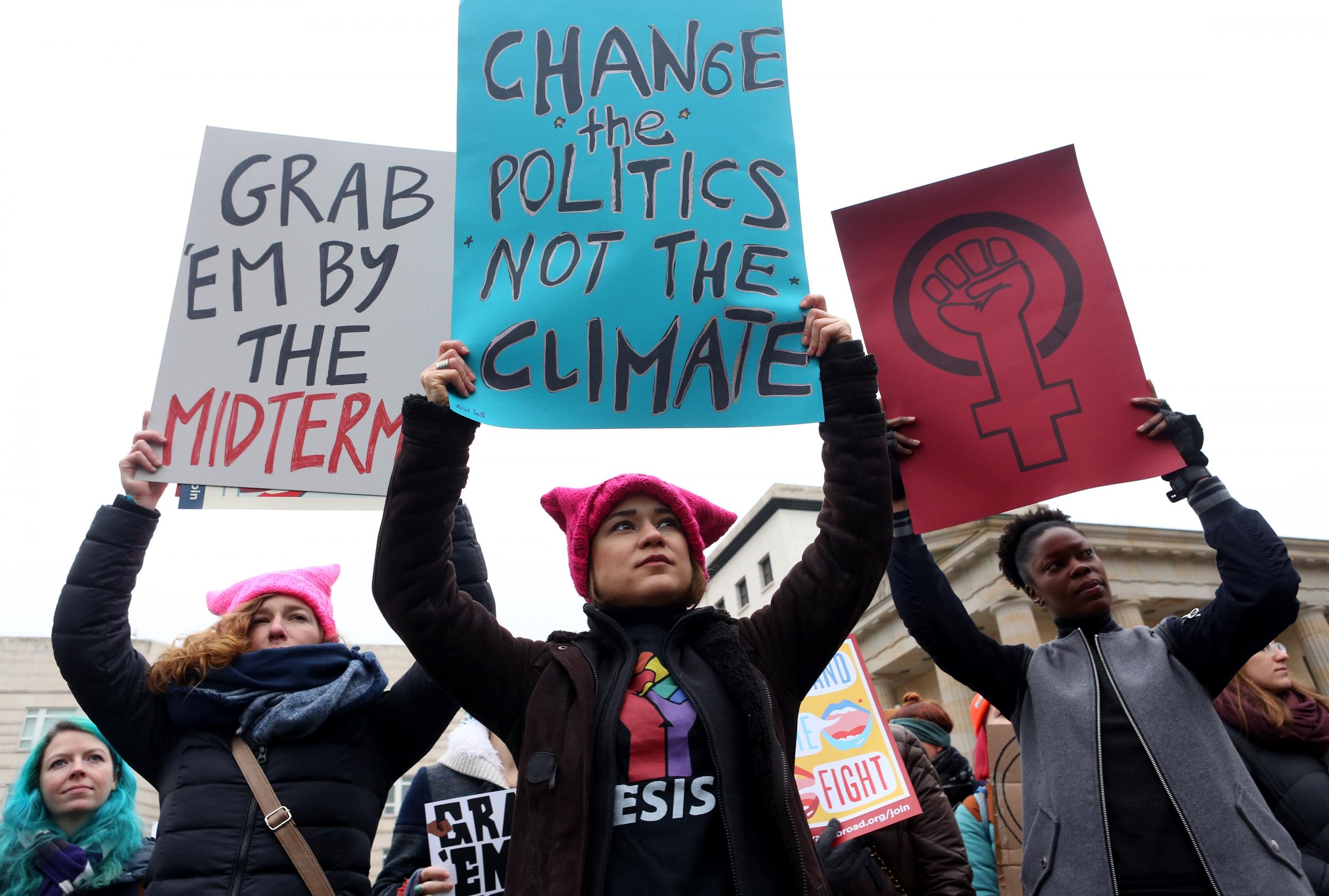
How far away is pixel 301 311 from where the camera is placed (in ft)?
11.7

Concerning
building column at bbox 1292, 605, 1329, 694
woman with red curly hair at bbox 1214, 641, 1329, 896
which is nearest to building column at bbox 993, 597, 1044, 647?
building column at bbox 1292, 605, 1329, 694

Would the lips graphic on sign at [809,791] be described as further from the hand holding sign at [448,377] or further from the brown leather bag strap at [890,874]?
the hand holding sign at [448,377]

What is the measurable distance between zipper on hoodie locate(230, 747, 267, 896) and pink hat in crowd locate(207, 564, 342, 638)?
76 cm

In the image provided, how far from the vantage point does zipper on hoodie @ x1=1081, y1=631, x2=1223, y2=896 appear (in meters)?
2.38

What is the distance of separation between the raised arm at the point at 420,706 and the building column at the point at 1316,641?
27.5m

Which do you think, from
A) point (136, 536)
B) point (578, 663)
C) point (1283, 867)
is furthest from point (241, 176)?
point (1283, 867)

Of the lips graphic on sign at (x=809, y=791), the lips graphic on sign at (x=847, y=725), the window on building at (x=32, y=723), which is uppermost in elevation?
the window on building at (x=32, y=723)

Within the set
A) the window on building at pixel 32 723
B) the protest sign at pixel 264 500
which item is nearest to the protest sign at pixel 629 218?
the protest sign at pixel 264 500

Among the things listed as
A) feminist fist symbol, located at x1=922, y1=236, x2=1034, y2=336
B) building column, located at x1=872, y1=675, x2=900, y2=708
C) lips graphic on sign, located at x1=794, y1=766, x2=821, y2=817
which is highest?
building column, located at x1=872, y1=675, x2=900, y2=708

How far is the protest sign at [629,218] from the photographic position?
246 centimetres

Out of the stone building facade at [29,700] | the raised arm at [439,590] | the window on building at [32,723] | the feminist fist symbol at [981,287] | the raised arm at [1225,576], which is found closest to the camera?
the raised arm at [439,590]

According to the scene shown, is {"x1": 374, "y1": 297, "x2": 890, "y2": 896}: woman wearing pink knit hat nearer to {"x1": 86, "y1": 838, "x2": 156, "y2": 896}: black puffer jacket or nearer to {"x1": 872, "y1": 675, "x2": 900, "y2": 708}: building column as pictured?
{"x1": 86, "y1": 838, "x2": 156, "y2": 896}: black puffer jacket

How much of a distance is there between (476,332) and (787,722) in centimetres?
128

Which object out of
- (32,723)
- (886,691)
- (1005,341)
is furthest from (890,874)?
(32,723)
